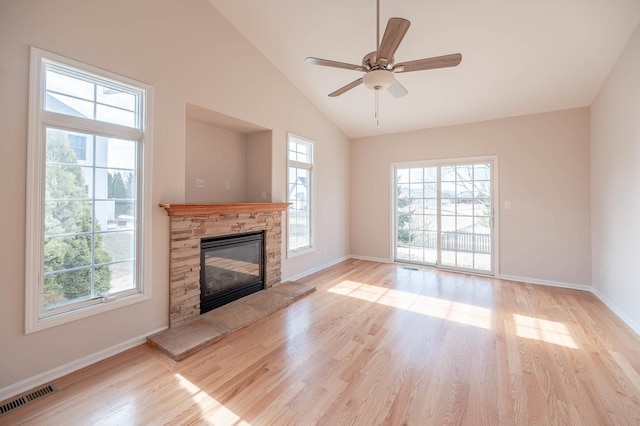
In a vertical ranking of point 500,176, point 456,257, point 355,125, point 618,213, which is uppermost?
point 355,125

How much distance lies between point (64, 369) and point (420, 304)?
3.69 m

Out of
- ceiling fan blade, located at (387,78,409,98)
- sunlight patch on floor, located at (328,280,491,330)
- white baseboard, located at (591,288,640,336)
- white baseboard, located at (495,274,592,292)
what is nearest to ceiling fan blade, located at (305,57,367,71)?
ceiling fan blade, located at (387,78,409,98)

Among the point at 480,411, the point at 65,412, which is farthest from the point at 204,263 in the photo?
the point at 480,411

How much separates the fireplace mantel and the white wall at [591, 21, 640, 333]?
4155mm

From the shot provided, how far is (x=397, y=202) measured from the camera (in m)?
6.03

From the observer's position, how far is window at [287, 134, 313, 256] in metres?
4.78

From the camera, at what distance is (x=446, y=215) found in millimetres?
5414

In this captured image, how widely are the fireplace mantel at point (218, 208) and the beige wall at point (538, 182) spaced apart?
3310 mm

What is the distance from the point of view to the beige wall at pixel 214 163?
375 cm

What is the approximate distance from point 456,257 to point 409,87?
10.7 feet

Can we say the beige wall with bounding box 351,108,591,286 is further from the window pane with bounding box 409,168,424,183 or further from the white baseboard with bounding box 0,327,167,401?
the white baseboard with bounding box 0,327,167,401

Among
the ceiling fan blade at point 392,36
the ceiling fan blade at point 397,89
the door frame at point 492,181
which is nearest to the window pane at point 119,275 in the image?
the ceiling fan blade at point 392,36

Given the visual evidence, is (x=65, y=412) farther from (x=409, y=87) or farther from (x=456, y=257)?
(x=456, y=257)

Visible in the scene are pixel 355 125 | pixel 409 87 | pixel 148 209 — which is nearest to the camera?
pixel 148 209
